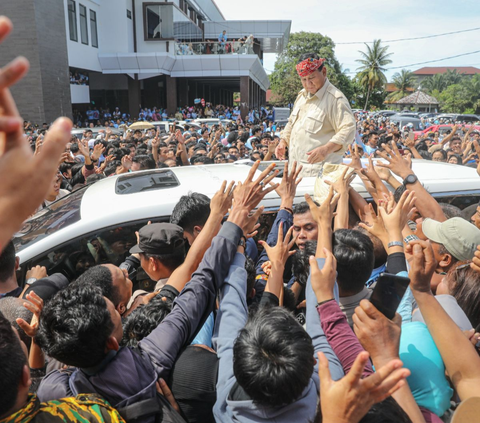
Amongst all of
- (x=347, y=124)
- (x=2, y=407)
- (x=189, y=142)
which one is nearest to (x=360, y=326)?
(x=2, y=407)

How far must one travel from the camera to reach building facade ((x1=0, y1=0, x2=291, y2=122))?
2189 cm

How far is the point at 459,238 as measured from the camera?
7.55 feet

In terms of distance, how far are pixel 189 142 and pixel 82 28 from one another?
20125mm

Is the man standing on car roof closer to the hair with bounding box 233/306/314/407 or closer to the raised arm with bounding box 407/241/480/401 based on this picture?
the raised arm with bounding box 407/241/480/401

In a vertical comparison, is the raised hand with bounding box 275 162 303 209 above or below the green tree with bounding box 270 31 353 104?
below

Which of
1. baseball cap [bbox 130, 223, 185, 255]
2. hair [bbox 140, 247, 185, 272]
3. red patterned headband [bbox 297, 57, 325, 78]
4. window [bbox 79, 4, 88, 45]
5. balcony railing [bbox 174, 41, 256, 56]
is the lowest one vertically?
hair [bbox 140, 247, 185, 272]

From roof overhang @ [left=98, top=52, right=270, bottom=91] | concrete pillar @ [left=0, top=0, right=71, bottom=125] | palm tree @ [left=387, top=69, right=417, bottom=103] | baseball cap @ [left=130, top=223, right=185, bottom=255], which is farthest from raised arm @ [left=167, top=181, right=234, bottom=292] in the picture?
palm tree @ [left=387, top=69, right=417, bottom=103]

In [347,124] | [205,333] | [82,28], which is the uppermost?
[82,28]

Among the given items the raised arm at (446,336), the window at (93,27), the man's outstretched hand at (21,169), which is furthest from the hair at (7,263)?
the window at (93,27)

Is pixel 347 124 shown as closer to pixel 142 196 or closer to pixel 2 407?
pixel 142 196

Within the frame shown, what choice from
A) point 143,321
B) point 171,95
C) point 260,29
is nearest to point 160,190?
point 143,321

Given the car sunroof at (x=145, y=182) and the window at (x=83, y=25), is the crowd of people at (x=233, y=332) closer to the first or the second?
the car sunroof at (x=145, y=182)

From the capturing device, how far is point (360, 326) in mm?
1542

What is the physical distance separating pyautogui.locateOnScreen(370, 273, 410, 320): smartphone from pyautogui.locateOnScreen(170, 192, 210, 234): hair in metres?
1.61
